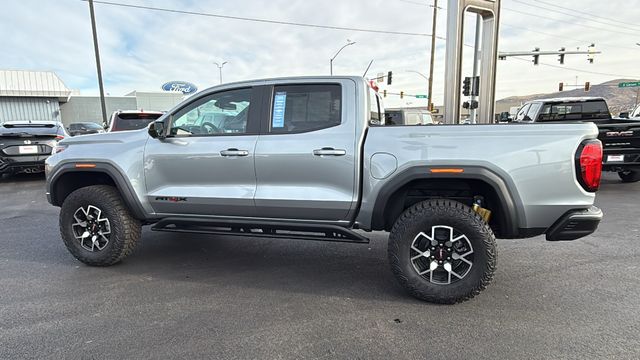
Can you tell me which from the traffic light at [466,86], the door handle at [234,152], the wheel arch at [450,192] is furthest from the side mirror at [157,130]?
the traffic light at [466,86]

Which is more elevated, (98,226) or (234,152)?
(234,152)

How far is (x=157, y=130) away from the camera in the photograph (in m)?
4.02

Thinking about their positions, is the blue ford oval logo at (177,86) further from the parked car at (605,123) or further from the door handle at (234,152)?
the door handle at (234,152)

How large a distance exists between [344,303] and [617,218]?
5.20m

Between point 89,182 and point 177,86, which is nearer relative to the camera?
point 89,182

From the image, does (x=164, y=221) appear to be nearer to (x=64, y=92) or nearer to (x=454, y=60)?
(x=454, y=60)

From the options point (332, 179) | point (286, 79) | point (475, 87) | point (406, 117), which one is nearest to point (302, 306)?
point (332, 179)

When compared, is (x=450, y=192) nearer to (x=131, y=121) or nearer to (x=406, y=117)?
(x=131, y=121)

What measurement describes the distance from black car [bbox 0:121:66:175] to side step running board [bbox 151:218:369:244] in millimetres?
7288

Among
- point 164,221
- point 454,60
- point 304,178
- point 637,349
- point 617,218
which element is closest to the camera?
point 637,349

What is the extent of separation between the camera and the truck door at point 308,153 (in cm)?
357

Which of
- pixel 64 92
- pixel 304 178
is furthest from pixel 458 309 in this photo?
pixel 64 92

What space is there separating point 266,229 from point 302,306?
34.7 inches

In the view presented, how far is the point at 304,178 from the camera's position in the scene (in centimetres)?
366
